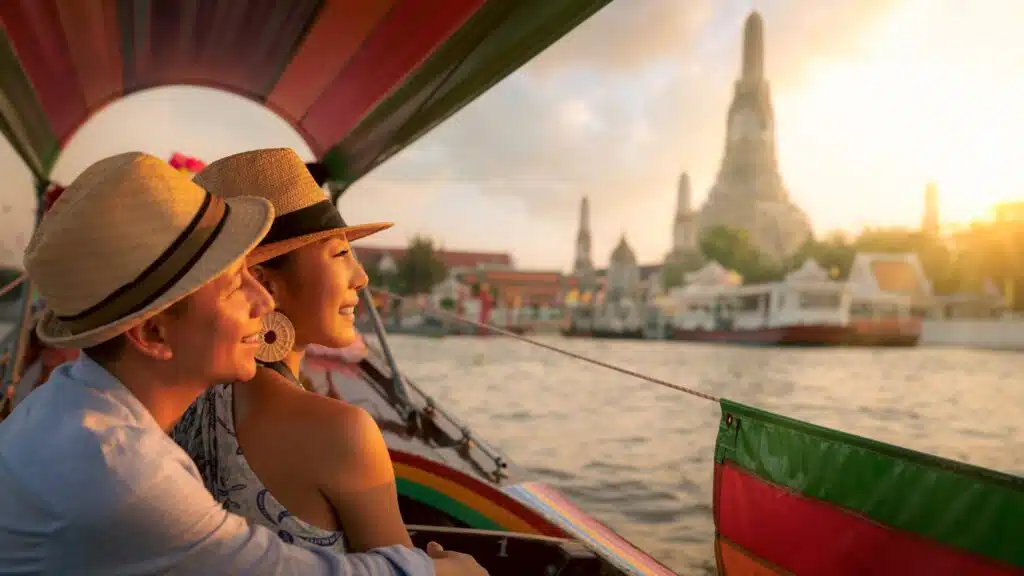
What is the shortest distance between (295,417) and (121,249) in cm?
32

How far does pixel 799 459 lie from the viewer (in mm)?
1481

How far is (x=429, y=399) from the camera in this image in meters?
4.12

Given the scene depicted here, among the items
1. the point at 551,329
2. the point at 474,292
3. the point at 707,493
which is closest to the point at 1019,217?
the point at 551,329

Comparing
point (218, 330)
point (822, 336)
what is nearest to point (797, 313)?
point (822, 336)

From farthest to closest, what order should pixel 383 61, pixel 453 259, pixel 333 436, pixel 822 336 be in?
pixel 453 259
pixel 822 336
pixel 383 61
pixel 333 436

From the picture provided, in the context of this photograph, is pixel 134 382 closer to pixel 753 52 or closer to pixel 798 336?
pixel 798 336

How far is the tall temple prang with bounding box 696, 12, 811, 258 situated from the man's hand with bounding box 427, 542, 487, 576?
7426cm

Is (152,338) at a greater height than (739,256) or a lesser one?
lesser

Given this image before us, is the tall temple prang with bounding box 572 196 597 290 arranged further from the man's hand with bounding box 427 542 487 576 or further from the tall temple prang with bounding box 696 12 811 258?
the man's hand with bounding box 427 542 487 576

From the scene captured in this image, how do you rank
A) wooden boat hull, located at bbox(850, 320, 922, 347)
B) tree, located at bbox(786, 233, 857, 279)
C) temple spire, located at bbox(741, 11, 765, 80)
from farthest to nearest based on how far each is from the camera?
temple spire, located at bbox(741, 11, 765, 80) → tree, located at bbox(786, 233, 857, 279) → wooden boat hull, located at bbox(850, 320, 922, 347)

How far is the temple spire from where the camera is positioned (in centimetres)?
8950

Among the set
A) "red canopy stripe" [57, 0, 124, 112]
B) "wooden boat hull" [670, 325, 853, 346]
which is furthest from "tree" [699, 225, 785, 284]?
"red canopy stripe" [57, 0, 124, 112]

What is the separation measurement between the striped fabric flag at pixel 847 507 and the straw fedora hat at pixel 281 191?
2.85ft

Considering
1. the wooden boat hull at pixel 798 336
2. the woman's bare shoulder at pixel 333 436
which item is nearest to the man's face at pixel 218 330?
the woman's bare shoulder at pixel 333 436
